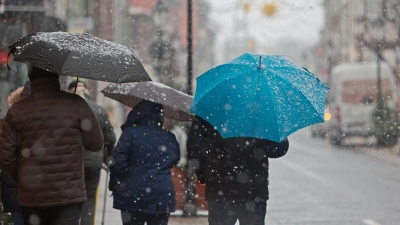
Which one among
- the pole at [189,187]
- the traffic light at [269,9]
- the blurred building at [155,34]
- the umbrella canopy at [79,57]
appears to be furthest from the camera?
the blurred building at [155,34]

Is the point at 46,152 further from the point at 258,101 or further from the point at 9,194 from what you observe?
the point at 258,101

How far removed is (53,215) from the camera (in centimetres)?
538

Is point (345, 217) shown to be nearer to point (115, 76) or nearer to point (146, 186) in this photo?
point (146, 186)

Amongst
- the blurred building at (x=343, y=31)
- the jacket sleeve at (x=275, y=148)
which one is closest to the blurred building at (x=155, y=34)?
the blurred building at (x=343, y=31)

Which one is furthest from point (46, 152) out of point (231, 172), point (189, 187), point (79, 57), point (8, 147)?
point (189, 187)

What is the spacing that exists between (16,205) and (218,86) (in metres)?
1.88

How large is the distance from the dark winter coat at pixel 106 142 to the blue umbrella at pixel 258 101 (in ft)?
6.39

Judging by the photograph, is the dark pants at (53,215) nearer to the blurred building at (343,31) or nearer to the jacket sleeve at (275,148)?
the jacket sleeve at (275,148)

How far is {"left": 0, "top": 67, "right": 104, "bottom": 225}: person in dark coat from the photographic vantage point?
5.27m

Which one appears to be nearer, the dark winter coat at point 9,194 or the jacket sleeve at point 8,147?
the jacket sleeve at point 8,147

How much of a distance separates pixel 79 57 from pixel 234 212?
1571 mm

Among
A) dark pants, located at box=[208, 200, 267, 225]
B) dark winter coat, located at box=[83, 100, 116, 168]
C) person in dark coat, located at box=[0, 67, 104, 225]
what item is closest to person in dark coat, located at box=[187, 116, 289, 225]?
dark pants, located at box=[208, 200, 267, 225]

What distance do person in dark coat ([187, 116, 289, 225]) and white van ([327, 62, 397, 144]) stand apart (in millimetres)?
23066

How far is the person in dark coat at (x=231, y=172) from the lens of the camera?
19.4 ft
